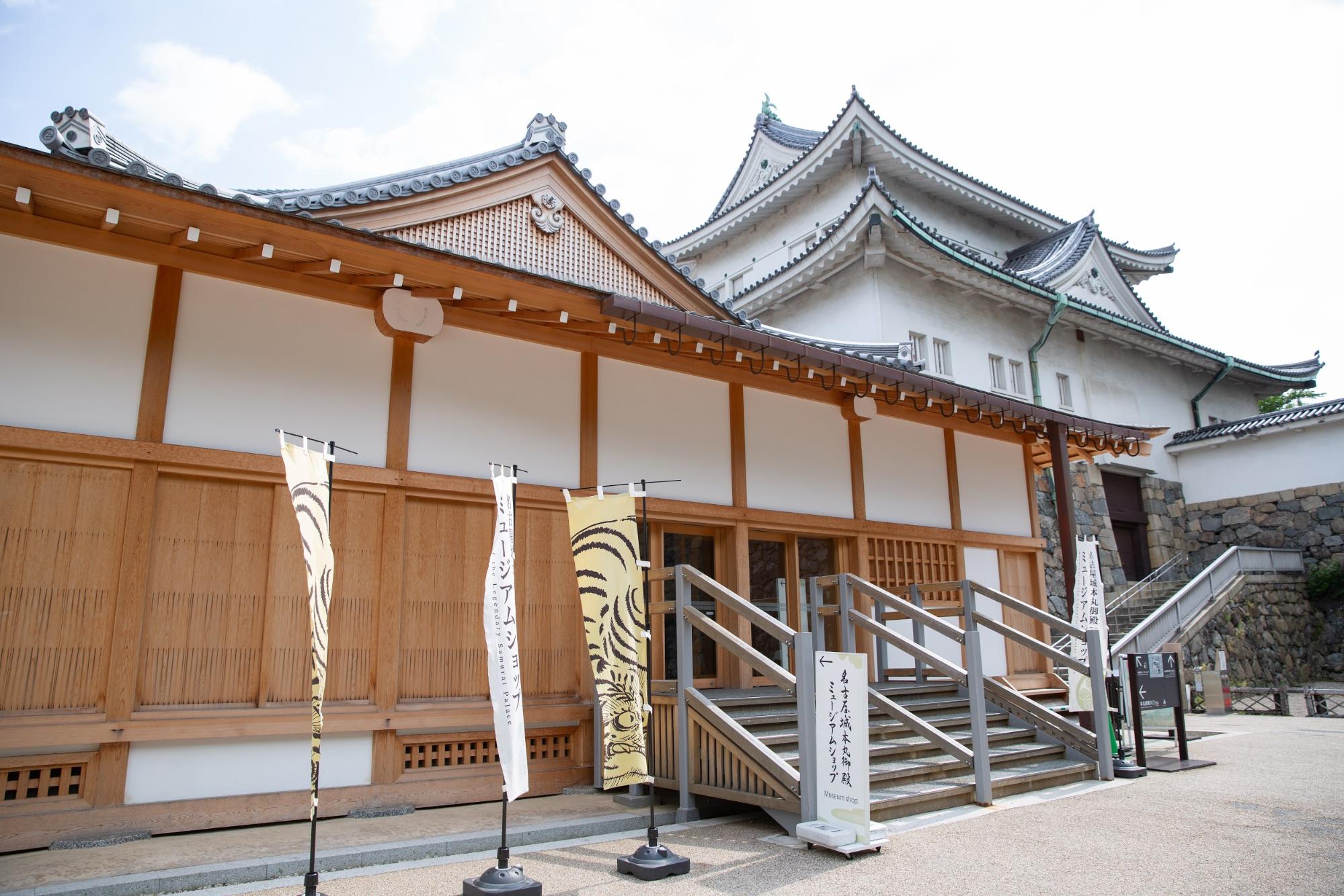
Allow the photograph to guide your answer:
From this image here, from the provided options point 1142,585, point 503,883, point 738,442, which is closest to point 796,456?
point 738,442

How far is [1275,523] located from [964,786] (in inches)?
794

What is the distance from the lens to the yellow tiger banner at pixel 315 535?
13.7 feet

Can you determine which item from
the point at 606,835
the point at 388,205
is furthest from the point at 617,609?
the point at 388,205

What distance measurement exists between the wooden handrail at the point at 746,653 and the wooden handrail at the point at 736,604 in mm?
200

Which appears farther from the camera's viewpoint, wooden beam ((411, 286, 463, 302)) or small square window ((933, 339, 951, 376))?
small square window ((933, 339, 951, 376))

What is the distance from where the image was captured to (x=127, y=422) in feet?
18.8

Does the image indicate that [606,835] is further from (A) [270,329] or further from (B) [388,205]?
(B) [388,205]

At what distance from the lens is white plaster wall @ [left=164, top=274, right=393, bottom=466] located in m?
6.02

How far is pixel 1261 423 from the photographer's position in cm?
2212

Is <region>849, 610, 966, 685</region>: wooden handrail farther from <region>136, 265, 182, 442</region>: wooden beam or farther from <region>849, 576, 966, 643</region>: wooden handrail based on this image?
<region>136, 265, 182, 442</region>: wooden beam

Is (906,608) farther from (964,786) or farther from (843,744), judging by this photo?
(843,744)

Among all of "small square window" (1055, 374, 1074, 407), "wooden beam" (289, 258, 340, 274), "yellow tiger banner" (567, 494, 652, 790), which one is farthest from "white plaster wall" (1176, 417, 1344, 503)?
"wooden beam" (289, 258, 340, 274)

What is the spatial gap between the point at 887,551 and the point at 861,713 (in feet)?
16.3

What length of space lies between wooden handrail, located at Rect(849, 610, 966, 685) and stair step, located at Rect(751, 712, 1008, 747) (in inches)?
21.2
